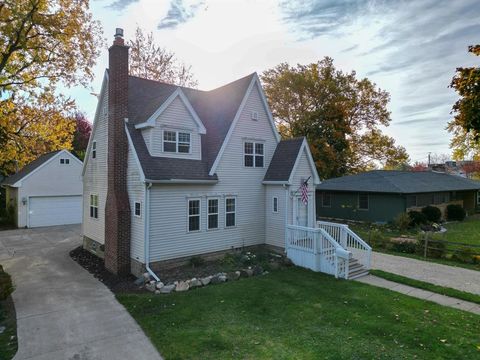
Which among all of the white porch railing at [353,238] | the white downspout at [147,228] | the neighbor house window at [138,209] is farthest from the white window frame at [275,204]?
the neighbor house window at [138,209]

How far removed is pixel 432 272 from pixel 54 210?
2636cm

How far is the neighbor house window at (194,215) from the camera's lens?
1309cm

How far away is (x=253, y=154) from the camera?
1548cm

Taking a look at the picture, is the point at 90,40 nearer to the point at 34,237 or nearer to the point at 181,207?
the point at 181,207

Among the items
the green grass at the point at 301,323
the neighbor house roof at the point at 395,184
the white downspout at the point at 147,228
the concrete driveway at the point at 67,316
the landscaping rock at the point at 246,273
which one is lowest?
the concrete driveway at the point at 67,316

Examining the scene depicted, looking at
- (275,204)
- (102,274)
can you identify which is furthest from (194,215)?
(102,274)

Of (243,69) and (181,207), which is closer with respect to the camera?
(181,207)

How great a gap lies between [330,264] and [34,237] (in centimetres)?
1880

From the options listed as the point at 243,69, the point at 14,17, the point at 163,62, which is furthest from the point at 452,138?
the point at 14,17

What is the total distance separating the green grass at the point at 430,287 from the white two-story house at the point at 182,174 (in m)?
4.53

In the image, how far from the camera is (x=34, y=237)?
20.1m

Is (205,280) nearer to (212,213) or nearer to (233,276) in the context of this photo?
(233,276)

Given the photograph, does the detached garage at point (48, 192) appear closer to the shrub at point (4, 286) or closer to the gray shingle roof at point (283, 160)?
the shrub at point (4, 286)

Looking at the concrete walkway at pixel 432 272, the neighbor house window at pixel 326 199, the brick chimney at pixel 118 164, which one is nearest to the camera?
the concrete walkway at pixel 432 272
